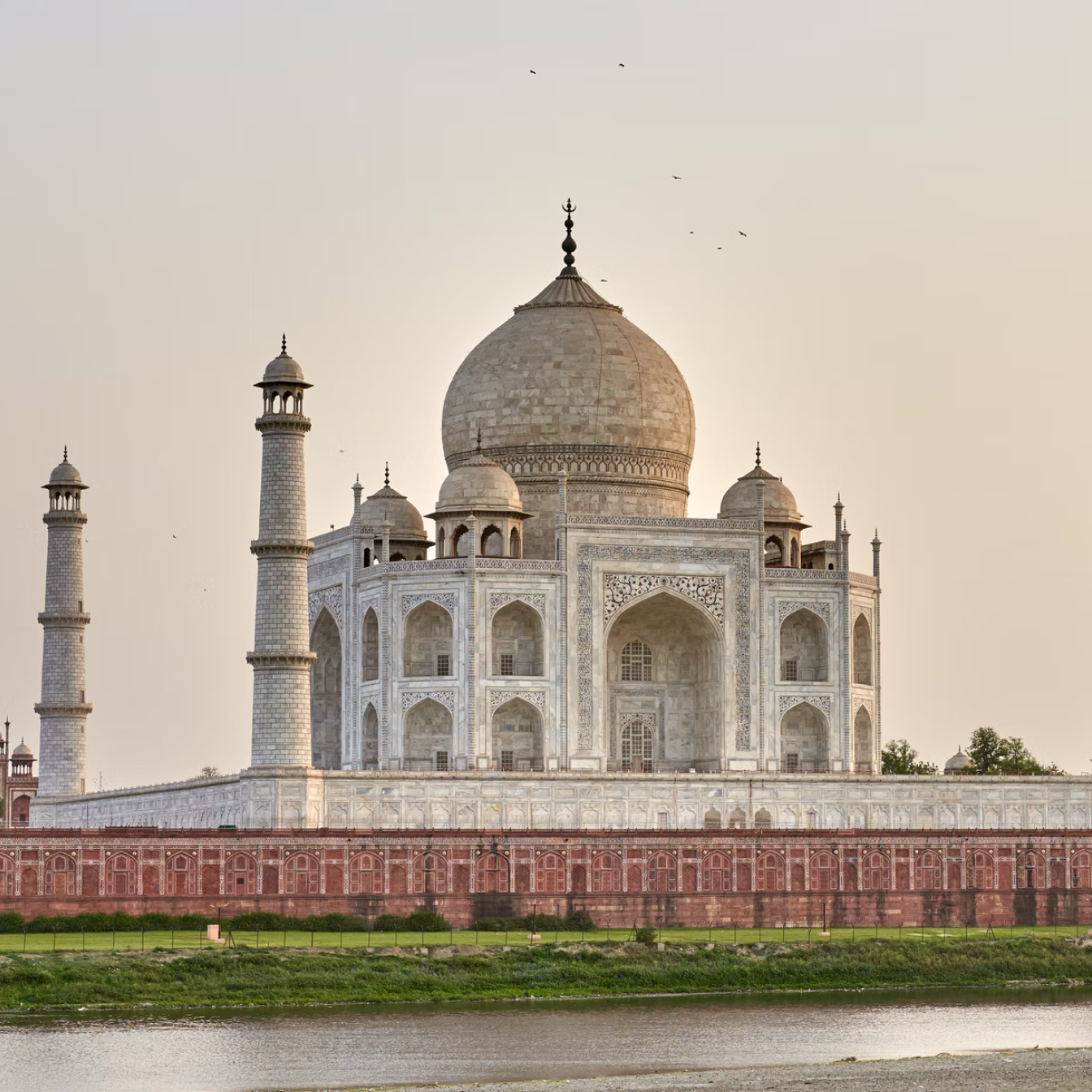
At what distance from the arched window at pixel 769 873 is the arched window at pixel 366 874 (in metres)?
6.41

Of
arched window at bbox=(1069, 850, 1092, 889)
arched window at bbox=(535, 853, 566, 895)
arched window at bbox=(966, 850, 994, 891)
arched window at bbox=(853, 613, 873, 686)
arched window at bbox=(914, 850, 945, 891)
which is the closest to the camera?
arched window at bbox=(535, 853, 566, 895)

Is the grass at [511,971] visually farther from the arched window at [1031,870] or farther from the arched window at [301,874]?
the arched window at [1031,870]

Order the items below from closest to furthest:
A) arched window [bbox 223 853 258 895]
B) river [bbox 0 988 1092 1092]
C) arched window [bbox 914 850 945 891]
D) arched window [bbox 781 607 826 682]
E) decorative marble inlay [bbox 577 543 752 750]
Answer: river [bbox 0 988 1092 1092] → arched window [bbox 223 853 258 895] → arched window [bbox 914 850 945 891] → decorative marble inlay [bbox 577 543 752 750] → arched window [bbox 781 607 826 682]

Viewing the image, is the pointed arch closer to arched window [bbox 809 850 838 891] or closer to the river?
arched window [bbox 809 850 838 891]

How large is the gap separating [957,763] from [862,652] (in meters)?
11.6

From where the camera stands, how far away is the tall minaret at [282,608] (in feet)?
150

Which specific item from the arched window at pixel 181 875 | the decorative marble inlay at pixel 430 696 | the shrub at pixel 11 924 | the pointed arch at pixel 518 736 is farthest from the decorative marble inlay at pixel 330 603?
the shrub at pixel 11 924

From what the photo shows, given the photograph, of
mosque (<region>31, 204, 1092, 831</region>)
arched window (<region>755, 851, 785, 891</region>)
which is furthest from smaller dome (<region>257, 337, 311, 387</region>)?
arched window (<region>755, 851, 785, 891</region>)

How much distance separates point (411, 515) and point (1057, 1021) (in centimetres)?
2237

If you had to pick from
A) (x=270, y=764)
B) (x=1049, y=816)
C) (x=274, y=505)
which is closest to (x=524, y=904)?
(x=270, y=764)

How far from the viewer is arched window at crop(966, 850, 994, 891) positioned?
46.2 meters

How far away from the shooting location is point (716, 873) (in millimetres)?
44938

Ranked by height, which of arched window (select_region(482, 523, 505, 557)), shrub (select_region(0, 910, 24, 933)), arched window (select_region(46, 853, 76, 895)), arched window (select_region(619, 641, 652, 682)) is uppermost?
arched window (select_region(482, 523, 505, 557))

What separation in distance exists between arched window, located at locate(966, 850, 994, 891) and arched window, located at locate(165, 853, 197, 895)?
13322 mm
